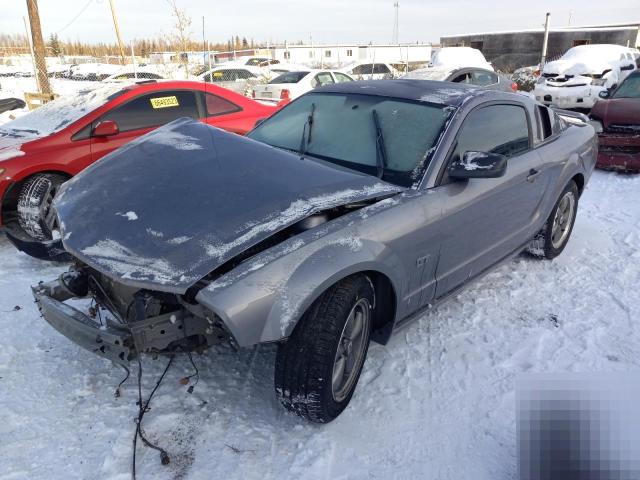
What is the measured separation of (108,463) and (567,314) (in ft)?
10.4

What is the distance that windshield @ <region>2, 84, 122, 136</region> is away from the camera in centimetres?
525

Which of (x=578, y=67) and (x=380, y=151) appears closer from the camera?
(x=380, y=151)

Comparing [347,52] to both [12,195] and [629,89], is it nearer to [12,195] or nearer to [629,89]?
[629,89]

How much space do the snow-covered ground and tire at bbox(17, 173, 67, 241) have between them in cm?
63

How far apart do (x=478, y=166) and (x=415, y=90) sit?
93 centimetres

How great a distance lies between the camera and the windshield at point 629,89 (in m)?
8.23

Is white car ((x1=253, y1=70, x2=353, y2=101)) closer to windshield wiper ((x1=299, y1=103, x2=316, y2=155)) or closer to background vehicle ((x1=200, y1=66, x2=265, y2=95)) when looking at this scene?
background vehicle ((x1=200, y1=66, x2=265, y2=95))

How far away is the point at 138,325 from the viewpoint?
7.46ft

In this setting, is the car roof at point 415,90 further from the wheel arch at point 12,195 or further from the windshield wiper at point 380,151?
the wheel arch at point 12,195

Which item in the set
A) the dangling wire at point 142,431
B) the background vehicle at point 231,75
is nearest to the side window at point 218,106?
the dangling wire at point 142,431

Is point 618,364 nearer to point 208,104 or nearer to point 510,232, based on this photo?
point 510,232

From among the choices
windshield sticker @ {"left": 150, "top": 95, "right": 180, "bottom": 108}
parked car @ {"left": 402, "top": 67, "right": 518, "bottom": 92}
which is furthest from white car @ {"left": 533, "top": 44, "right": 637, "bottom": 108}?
windshield sticker @ {"left": 150, "top": 95, "right": 180, "bottom": 108}

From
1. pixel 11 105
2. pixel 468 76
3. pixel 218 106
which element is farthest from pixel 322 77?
pixel 218 106

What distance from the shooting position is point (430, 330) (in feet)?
11.6
